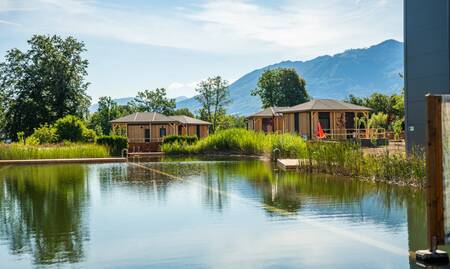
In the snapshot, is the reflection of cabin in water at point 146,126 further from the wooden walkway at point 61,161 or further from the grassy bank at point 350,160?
the grassy bank at point 350,160

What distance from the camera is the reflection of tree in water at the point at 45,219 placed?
7.38 metres

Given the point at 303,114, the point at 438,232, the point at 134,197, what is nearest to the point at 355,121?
the point at 303,114

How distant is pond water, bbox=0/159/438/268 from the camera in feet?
22.1

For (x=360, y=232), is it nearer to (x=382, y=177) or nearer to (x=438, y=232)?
(x=438, y=232)

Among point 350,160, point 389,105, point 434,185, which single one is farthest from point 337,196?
point 389,105

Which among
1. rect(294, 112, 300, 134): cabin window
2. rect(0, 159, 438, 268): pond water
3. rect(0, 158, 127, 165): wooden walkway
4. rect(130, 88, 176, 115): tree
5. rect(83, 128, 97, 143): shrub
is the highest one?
rect(130, 88, 176, 115): tree

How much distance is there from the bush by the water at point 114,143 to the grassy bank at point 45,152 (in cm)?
288

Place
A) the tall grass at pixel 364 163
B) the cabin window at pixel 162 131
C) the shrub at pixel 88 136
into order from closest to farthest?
the tall grass at pixel 364 163 → the shrub at pixel 88 136 → the cabin window at pixel 162 131

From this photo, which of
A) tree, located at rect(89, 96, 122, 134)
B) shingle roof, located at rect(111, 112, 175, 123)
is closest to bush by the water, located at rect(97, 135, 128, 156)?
shingle roof, located at rect(111, 112, 175, 123)

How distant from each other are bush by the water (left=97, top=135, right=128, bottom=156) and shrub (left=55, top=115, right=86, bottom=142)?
302cm

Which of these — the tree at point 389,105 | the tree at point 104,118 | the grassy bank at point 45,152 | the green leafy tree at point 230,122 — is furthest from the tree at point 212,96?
the grassy bank at point 45,152

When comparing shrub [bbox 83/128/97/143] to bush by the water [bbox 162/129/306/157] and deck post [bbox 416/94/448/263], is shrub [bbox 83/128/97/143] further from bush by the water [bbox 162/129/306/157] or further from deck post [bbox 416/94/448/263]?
deck post [bbox 416/94/448/263]

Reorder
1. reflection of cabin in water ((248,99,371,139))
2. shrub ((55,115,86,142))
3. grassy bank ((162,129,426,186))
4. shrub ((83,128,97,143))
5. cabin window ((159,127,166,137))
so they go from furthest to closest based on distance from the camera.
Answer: cabin window ((159,127,166,137)) → reflection of cabin in water ((248,99,371,139)) → shrub ((83,128,97,143)) → shrub ((55,115,86,142)) → grassy bank ((162,129,426,186))

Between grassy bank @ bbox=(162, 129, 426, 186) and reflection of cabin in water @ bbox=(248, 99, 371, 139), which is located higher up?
reflection of cabin in water @ bbox=(248, 99, 371, 139)
